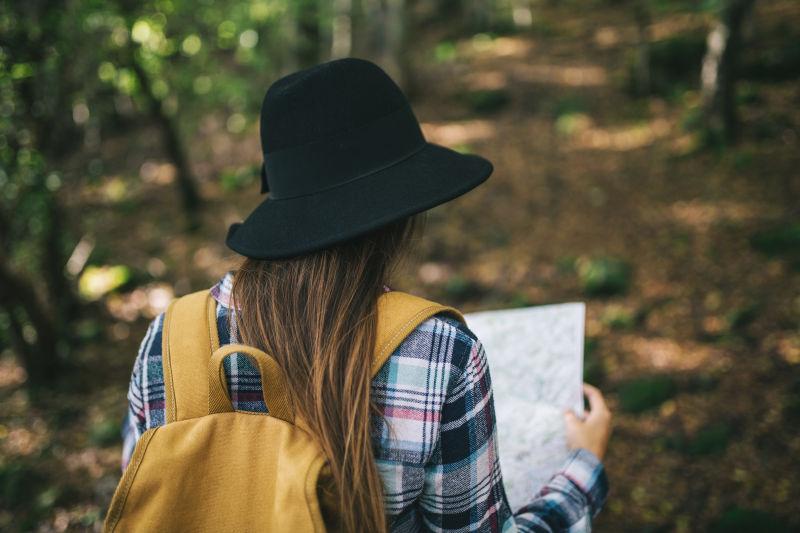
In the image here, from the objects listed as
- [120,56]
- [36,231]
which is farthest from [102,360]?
[120,56]

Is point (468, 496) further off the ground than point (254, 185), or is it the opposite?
point (468, 496)

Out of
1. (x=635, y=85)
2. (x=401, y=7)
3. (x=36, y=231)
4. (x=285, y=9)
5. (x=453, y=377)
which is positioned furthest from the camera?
(x=401, y=7)

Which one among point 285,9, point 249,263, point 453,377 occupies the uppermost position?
point 285,9

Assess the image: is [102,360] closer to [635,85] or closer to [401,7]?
[401,7]

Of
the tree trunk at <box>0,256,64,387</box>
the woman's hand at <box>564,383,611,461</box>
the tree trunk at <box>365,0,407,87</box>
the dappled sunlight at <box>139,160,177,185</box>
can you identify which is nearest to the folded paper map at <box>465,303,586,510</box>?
the woman's hand at <box>564,383,611,461</box>

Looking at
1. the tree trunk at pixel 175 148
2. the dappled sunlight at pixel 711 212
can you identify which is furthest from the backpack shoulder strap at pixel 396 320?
the tree trunk at pixel 175 148

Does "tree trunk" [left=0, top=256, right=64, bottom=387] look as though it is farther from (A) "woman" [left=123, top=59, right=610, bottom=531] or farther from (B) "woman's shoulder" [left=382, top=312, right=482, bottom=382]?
(B) "woman's shoulder" [left=382, top=312, right=482, bottom=382]

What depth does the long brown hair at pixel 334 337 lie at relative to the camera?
3.48 feet

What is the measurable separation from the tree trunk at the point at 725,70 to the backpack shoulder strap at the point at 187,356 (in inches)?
285

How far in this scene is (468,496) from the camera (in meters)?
1.18

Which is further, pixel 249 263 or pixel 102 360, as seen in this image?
pixel 102 360

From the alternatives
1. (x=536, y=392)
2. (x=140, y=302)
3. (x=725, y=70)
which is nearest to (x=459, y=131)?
(x=725, y=70)

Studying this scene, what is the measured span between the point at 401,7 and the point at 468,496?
1069 centimetres

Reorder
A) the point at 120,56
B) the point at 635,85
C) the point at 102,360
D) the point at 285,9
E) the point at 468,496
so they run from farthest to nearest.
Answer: the point at 635,85 → the point at 285,9 → the point at 120,56 → the point at 102,360 → the point at 468,496
